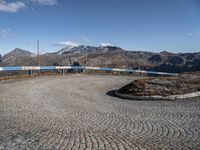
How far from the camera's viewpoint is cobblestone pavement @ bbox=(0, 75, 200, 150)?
790 cm

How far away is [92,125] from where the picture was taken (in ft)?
34.7

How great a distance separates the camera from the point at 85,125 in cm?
1052

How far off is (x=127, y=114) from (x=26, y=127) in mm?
5590

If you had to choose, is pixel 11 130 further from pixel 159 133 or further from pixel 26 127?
pixel 159 133

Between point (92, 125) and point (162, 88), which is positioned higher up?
point (162, 88)

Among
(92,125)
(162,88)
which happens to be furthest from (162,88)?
(92,125)

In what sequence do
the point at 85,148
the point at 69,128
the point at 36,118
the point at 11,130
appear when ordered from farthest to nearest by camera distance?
the point at 36,118
the point at 69,128
the point at 11,130
the point at 85,148

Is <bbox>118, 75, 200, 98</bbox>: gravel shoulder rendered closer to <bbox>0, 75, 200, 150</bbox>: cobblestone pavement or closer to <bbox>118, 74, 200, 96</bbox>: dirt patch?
<bbox>118, 74, 200, 96</bbox>: dirt patch

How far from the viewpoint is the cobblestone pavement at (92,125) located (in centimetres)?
790

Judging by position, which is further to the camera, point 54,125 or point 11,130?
point 54,125

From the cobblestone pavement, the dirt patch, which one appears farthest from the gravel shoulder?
the cobblestone pavement

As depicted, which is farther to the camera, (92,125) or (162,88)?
(162,88)

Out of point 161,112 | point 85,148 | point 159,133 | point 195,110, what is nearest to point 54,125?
point 85,148

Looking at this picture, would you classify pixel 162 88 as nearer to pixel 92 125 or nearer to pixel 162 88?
pixel 162 88
